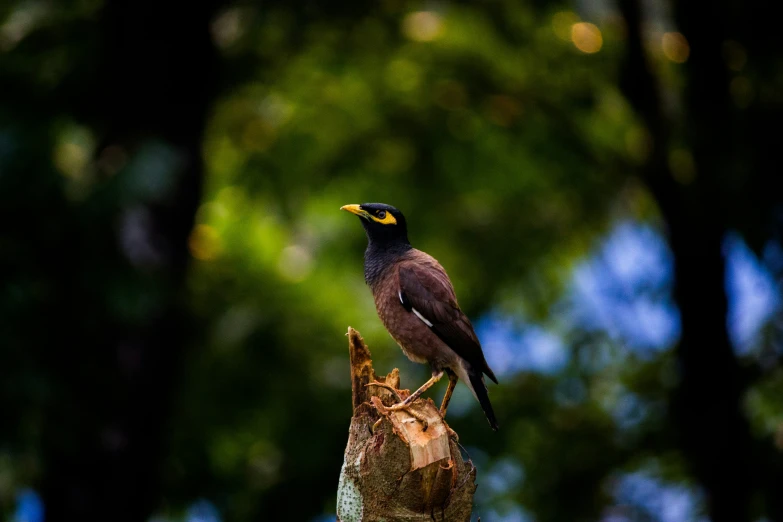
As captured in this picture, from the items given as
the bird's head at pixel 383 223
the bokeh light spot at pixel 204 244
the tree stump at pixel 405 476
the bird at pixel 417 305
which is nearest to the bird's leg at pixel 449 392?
the bird at pixel 417 305

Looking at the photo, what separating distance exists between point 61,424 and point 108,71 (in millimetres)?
4596

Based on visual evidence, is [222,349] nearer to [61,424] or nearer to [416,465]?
[61,424]

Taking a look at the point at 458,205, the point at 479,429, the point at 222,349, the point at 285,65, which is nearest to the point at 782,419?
the point at 479,429

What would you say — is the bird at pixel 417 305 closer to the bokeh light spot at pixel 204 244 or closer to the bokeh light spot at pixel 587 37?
the bokeh light spot at pixel 204 244

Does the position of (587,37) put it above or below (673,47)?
below

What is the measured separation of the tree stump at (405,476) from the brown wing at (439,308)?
4.93 feet

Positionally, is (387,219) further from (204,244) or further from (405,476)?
(204,244)

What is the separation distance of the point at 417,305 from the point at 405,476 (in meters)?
1.97

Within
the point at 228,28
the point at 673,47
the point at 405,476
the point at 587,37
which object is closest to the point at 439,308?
the point at 405,476

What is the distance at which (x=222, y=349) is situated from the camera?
1241 centimetres

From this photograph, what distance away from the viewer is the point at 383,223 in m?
6.26

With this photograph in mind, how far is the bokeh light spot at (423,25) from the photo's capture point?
524 inches

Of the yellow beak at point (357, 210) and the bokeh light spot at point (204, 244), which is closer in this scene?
the yellow beak at point (357, 210)

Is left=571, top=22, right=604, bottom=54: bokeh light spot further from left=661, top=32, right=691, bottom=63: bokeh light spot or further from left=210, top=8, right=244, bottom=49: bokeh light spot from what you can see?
left=210, top=8, right=244, bottom=49: bokeh light spot
